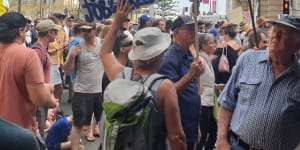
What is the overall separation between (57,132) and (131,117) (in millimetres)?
2654

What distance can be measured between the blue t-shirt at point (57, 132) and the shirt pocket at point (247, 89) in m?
2.58

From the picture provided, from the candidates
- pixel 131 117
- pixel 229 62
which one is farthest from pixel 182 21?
pixel 229 62

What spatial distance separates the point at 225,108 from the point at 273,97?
0.46m

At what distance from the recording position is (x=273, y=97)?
3766 mm

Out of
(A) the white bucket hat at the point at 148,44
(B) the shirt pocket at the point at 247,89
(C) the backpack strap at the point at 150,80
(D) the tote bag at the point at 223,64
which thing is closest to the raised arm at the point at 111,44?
(A) the white bucket hat at the point at 148,44

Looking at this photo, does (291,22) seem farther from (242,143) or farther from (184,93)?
(184,93)

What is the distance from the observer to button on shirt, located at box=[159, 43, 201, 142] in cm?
486

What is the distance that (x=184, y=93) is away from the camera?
4863 millimetres

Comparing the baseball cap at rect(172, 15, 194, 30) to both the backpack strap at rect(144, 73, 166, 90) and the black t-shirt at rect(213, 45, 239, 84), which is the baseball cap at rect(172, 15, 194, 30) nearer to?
the backpack strap at rect(144, 73, 166, 90)

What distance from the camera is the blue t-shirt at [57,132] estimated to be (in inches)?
235

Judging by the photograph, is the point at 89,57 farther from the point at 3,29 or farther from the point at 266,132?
the point at 266,132

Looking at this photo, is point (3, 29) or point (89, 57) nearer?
point (3, 29)

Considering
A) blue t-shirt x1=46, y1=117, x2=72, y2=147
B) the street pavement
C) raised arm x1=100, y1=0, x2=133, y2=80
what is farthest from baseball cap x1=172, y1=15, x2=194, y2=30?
the street pavement

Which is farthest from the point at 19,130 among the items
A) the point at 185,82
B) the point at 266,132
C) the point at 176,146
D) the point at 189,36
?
the point at 189,36
